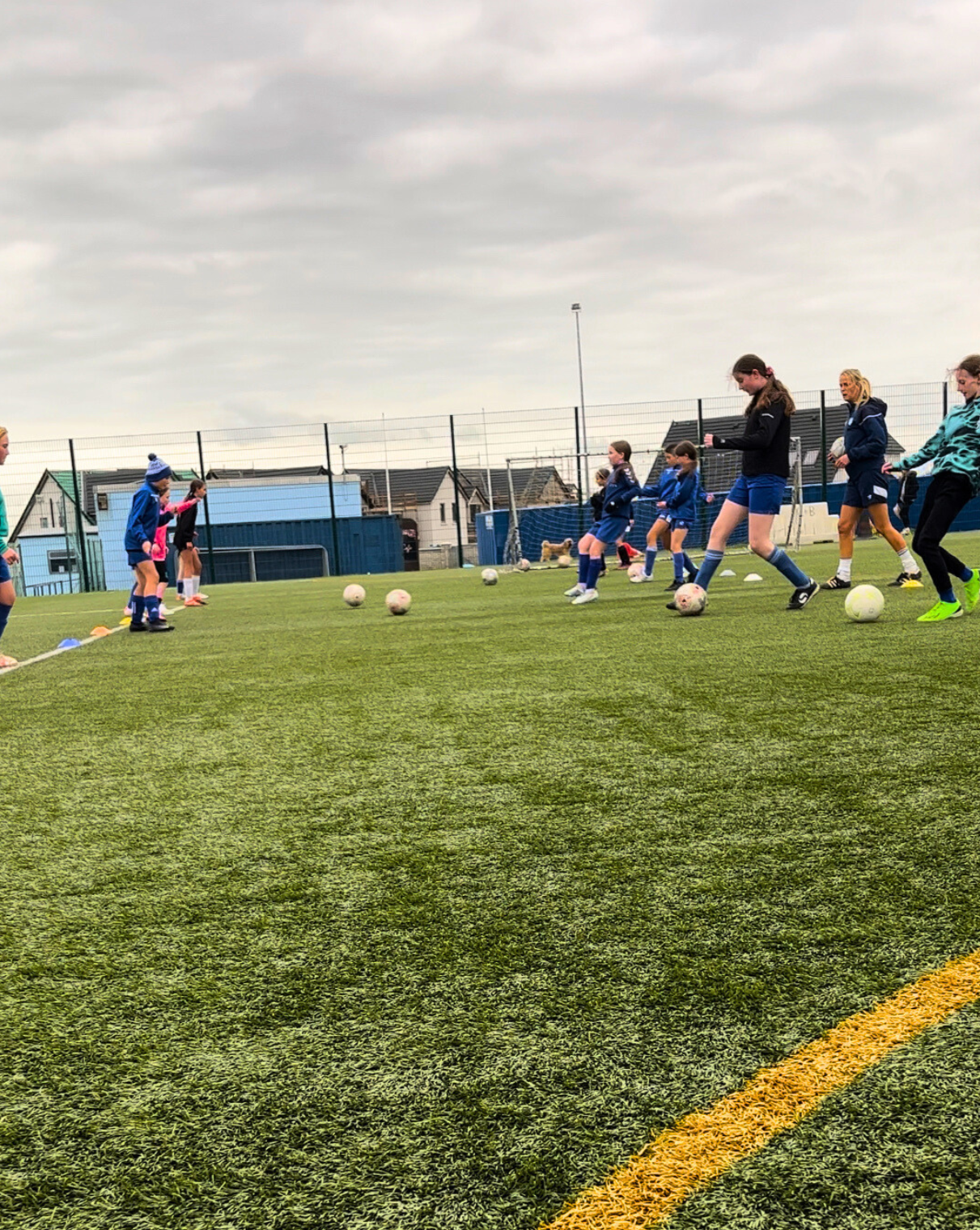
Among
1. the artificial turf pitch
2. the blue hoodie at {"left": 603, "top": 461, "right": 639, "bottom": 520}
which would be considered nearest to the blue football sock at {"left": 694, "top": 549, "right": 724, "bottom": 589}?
the blue hoodie at {"left": 603, "top": 461, "right": 639, "bottom": 520}

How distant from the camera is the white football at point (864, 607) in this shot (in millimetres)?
8195

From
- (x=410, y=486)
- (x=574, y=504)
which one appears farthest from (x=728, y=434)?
(x=410, y=486)

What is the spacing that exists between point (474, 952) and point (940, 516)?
674 cm

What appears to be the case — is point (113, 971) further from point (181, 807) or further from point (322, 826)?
point (181, 807)

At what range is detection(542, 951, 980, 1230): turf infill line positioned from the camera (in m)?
1.45

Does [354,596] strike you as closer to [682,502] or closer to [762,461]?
[682,502]

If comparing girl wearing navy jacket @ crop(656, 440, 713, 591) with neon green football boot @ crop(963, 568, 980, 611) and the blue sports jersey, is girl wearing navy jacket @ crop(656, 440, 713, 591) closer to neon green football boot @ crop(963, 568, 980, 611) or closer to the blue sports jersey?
the blue sports jersey

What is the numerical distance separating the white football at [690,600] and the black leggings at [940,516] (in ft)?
6.93

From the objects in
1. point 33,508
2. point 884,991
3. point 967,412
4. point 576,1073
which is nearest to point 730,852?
point 884,991

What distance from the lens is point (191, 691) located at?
6633mm

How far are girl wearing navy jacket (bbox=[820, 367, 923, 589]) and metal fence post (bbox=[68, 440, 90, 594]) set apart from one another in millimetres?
23492

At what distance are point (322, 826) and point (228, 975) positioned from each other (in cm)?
112

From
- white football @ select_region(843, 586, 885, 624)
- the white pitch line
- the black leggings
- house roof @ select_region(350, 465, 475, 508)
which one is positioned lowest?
the white pitch line

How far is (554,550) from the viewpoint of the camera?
103 feet
